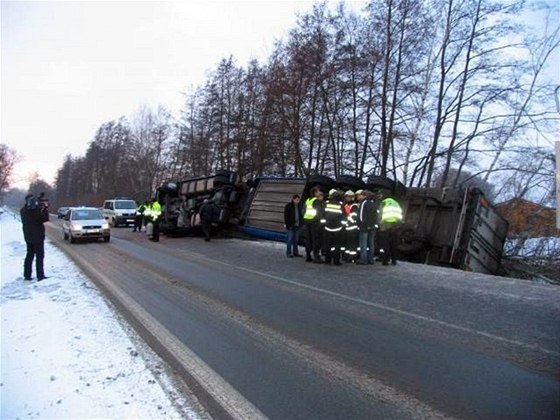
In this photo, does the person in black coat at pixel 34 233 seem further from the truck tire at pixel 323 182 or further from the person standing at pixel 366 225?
the truck tire at pixel 323 182

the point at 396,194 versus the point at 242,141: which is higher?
the point at 242,141

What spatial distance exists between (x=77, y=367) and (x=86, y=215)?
19562 millimetres

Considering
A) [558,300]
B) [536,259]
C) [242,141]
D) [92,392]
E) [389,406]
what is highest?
[242,141]

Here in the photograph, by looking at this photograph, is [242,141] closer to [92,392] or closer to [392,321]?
[392,321]

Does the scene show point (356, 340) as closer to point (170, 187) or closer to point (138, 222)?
point (170, 187)

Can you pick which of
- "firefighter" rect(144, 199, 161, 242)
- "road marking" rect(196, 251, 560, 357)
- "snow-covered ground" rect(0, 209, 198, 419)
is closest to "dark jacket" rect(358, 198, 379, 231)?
"road marking" rect(196, 251, 560, 357)

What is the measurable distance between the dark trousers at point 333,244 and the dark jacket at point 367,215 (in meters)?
0.64

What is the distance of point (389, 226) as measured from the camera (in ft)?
41.7

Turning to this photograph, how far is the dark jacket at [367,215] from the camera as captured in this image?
1272cm

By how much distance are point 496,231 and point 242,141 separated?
68.5 feet

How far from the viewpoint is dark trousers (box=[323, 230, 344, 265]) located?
13133 mm

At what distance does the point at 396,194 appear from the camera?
50.8 feet

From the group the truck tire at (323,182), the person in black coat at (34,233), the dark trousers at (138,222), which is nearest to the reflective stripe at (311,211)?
the truck tire at (323,182)

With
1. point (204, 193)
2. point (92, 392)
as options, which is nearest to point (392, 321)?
point (92, 392)
